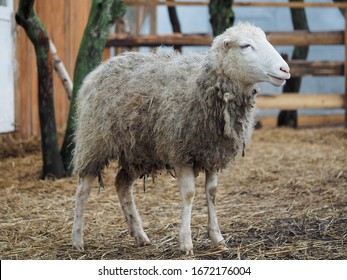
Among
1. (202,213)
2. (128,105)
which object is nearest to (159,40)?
(202,213)

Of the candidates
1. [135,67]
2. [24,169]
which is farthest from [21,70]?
[135,67]

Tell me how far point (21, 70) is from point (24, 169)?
2.17 meters

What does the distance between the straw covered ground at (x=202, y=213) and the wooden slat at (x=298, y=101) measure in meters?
3.22

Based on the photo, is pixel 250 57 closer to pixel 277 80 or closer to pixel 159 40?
pixel 277 80

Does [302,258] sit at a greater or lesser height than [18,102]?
greater

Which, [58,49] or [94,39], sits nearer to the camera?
[94,39]

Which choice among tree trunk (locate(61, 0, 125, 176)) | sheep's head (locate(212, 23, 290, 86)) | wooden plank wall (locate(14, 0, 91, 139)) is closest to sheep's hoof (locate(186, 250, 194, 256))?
sheep's head (locate(212, 23, 290, 86))

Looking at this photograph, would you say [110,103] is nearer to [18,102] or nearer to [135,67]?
[135,67]

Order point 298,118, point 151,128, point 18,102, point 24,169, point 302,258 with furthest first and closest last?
1. point 298,118
2. point 18,102
3. point 24,169
4. point 151,128
5. point 302,258

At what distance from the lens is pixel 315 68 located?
1356 centimetres

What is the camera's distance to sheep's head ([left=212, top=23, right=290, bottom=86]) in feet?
15.7

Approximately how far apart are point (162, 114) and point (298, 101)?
8.48 meters

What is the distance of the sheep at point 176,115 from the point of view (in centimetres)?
501

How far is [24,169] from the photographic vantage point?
8867 mm
